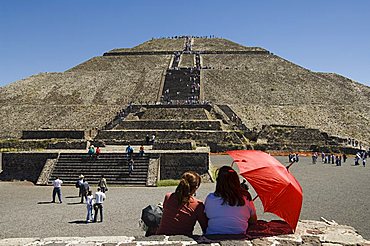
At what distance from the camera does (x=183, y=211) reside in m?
5.39

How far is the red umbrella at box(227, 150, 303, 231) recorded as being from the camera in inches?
218

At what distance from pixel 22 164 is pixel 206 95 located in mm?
29115

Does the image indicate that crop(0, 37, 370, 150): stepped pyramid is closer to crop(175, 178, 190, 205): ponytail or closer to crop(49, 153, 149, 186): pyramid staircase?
crop(49, 153, 149, 186): pyramid staircase

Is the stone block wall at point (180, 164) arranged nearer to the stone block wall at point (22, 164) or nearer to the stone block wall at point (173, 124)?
the stone block wall at point (22, 164)

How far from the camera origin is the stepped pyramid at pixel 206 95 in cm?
3988

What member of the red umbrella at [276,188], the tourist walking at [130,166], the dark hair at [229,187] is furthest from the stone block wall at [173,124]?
the dark hair at [229,187]

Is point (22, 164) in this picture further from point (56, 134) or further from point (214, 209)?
point (214, 209)

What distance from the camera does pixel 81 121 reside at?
40812 mm

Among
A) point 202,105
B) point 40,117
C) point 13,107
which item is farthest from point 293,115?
point 13,107

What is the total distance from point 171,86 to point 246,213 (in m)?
47.3

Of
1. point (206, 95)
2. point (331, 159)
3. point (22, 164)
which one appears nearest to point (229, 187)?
point (22, 164)

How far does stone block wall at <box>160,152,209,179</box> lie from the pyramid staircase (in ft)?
2.93

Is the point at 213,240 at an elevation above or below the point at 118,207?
above

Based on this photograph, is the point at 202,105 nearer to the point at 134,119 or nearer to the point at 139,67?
the point at 134,119
